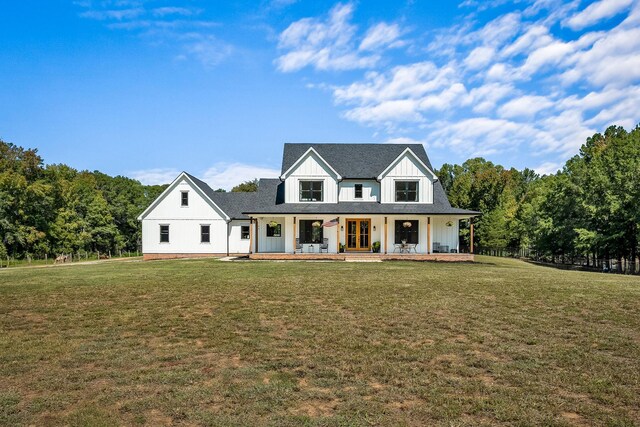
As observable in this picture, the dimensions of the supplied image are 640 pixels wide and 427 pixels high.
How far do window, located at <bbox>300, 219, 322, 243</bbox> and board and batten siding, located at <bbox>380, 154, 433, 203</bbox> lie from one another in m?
5.46

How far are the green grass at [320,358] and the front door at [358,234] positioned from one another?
60.2ft

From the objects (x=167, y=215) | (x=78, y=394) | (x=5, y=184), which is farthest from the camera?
(x=5, y=184)

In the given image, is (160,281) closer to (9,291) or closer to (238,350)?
(9,291)

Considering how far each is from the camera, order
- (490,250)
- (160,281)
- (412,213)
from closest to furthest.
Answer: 1. (160,281)
2. (412,213)
3. (490,250)

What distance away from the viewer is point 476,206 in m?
63.9

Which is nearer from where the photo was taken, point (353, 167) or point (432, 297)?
point (432, 297)

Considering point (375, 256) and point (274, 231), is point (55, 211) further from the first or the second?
point (375, 256)

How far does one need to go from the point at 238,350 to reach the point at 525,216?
5529 centimetres

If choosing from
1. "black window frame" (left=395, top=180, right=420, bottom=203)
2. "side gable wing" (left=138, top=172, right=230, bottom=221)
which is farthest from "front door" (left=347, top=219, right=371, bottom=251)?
"side gable wing" (left=138, top=172, right=230, bottom=221)

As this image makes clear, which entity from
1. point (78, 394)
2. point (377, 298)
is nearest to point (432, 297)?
point (377, 298)

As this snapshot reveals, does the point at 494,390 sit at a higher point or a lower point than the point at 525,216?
lower

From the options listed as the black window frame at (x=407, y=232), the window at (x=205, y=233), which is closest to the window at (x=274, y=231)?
the window at (x=205, y=233)

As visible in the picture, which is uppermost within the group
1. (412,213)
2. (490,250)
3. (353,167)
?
(353,167)

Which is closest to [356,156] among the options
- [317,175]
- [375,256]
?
[317,175]
